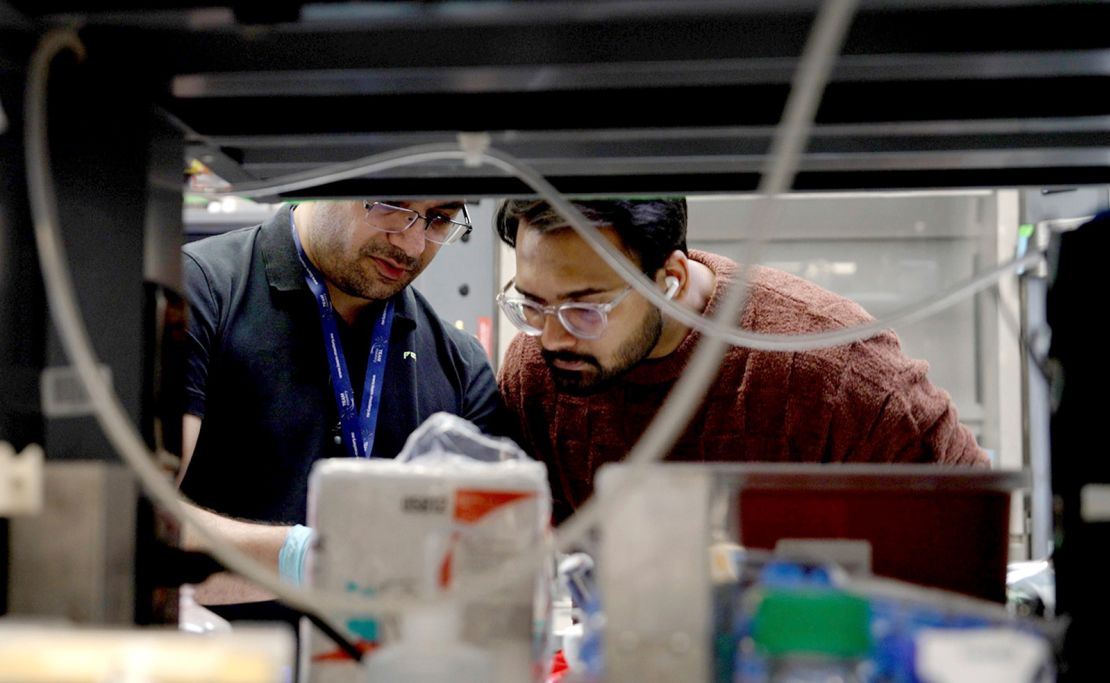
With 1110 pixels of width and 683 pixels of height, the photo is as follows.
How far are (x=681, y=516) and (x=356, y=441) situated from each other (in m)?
1.37

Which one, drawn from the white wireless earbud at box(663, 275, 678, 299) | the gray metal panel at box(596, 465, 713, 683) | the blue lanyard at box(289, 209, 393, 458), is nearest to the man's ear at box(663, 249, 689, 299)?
the white wireless earbud at box(663, 275, 678, 299)

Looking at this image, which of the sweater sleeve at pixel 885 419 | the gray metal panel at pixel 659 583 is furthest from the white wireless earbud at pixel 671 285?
the gray metal panel at pixel 659 583

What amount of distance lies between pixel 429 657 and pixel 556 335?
1278 millimetres

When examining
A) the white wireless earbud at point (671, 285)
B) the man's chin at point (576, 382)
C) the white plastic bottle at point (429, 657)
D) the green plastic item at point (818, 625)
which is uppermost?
the white wireless earbud at point (671, 285)

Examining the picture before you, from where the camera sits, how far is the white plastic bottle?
50 centimetres

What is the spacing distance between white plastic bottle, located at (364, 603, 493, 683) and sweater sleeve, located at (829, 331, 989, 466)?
1.38m

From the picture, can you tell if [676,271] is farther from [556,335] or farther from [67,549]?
[67,549]

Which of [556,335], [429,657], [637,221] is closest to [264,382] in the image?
[556,335]

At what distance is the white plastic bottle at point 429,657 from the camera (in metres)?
0.50

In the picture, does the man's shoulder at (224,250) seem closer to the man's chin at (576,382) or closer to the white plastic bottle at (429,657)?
the man's chin at (576,382)

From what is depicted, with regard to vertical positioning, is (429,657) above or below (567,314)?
below

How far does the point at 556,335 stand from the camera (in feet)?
5.81

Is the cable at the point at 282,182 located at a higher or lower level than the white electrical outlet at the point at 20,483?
higher

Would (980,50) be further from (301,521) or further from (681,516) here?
(301,521)
